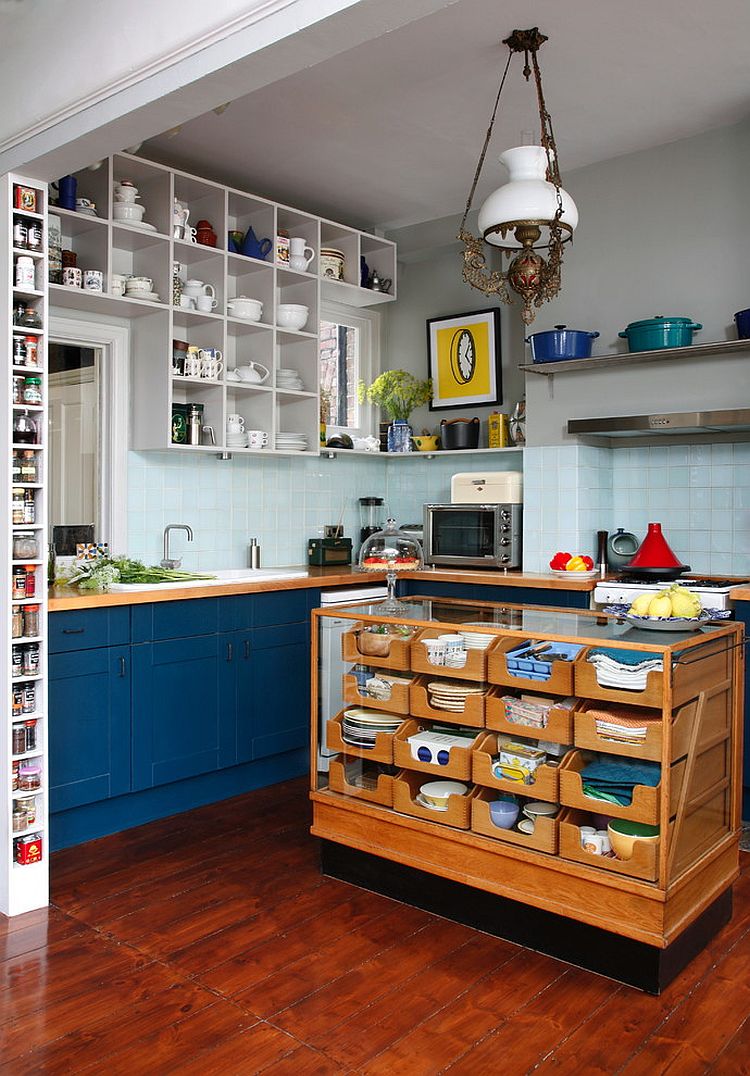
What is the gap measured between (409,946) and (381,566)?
45.0 inches

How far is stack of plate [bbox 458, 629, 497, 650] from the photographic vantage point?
108 inches

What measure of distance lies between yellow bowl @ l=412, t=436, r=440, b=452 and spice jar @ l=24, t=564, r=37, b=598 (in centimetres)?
290

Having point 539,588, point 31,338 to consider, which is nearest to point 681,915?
point 539,588

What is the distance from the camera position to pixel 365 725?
2990 mm

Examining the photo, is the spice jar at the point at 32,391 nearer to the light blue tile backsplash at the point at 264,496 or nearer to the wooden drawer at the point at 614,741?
the light blue tile backsplash at the point at 264,496

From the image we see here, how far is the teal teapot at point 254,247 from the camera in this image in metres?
4.59

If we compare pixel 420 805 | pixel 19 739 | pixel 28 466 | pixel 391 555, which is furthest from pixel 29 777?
pixel 391 555

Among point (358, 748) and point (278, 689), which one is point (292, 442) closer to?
point (278, 689)

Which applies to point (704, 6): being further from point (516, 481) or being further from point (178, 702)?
point (178, 702)

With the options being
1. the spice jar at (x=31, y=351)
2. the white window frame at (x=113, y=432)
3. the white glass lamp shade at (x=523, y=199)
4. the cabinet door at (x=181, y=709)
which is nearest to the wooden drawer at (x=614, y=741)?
the white glass lamp shade at (x=523, y=199)

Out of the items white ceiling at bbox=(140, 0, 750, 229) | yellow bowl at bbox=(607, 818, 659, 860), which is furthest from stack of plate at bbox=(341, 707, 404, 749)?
white ceiling at bbox=(140, 0, 750, 229)

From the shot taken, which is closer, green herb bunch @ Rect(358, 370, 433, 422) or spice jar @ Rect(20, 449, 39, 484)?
spice jar @ Rect(20, 449, 39, 484)

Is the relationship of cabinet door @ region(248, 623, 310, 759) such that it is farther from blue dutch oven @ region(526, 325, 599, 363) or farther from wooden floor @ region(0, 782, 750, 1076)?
blue dutch oven @ region(526, 325, 599, 363)

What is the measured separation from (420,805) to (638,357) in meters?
2.41
